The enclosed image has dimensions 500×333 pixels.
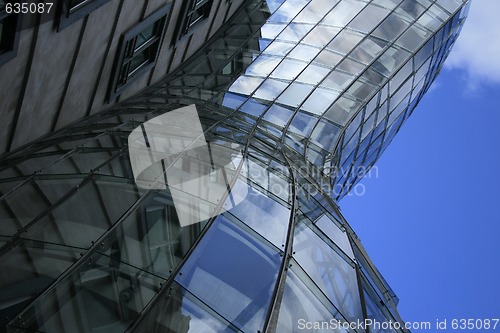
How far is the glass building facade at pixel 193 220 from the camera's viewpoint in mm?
9852

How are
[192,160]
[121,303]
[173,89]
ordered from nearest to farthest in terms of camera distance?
[121,303] → [192,160] → [173,89]

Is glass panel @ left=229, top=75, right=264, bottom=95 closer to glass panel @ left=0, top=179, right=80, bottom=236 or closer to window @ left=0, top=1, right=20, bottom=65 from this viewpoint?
glass panel @ left=0, top=179, right=80, bottom=236

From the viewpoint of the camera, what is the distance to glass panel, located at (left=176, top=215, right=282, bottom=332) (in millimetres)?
10367

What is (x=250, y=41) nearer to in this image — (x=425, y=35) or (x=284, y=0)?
(x=284, y=0)

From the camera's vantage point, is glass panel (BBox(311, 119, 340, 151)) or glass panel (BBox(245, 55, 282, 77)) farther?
glass panel (BBox(245, 55, 282, 77))

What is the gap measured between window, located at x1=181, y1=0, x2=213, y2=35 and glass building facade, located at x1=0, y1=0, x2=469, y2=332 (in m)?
1.93

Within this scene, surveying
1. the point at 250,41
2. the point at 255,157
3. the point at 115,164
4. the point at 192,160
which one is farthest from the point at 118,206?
the point at 250,41

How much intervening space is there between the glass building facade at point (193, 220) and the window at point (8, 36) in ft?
7.72

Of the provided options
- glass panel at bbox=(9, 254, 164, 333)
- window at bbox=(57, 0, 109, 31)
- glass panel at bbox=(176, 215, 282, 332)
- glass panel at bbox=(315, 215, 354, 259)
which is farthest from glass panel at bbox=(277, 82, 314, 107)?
glass panel at bbox=(9, 254, 164, 333)

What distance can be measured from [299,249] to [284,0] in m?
20.2

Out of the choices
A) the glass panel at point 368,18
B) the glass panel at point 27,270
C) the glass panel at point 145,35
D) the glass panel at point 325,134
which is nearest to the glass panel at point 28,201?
the glass panel at point 27,270

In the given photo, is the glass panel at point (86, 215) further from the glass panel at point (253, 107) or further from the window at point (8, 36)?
the glass panel at point (253, 107)

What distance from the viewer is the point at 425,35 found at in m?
28.1

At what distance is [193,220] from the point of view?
1219 centimetres
